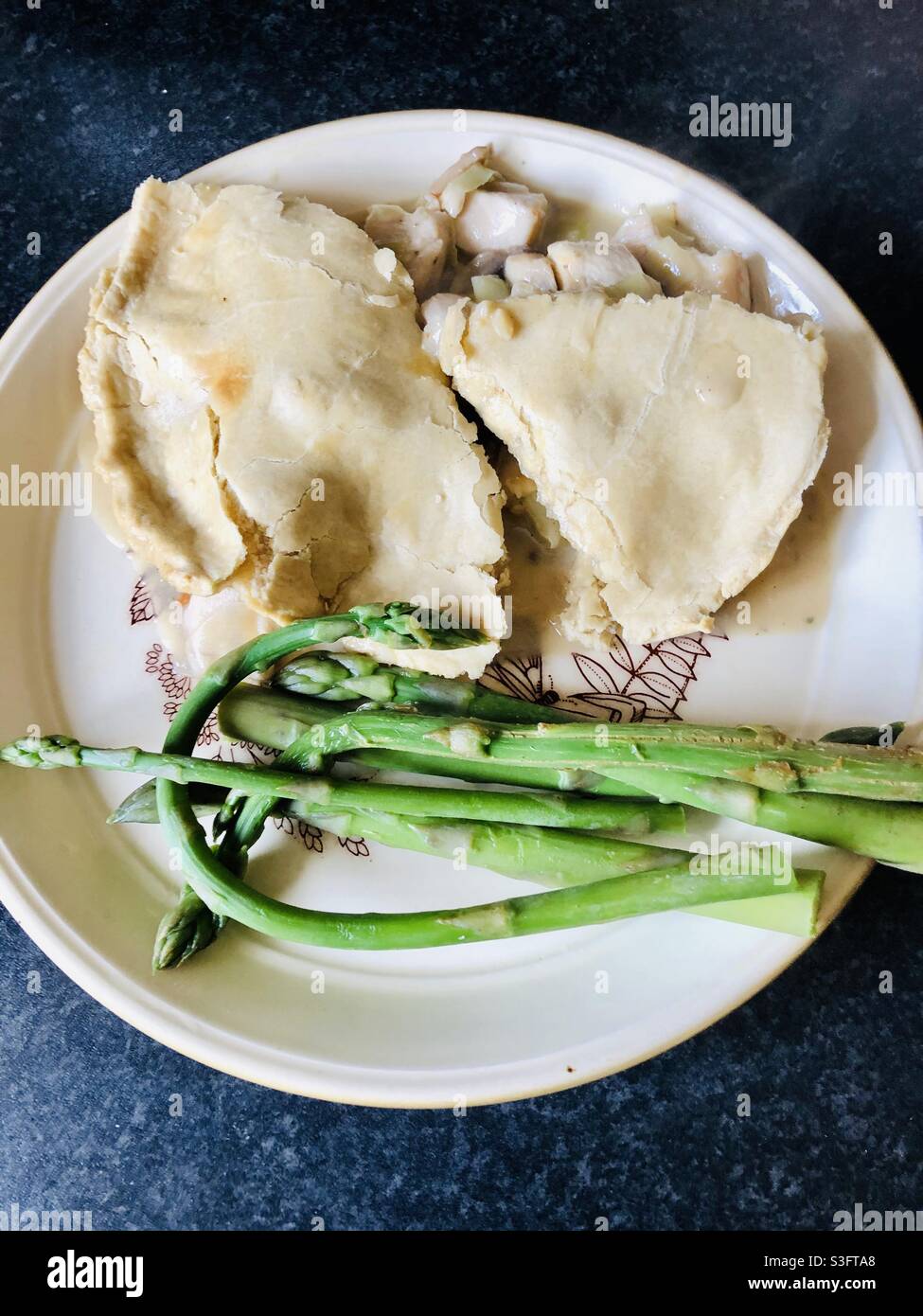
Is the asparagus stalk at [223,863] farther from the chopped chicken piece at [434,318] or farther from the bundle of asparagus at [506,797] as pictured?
the chopped chicken piece at [434,318]

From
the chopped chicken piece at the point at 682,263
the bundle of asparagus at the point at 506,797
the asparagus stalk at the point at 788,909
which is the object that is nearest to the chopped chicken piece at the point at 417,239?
the chopped chicken piece at the point at 682,263

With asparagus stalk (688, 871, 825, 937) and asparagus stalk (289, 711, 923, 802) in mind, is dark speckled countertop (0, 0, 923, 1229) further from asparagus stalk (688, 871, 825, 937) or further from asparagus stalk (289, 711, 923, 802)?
asparagus stalk (289, 711, 923, 802)

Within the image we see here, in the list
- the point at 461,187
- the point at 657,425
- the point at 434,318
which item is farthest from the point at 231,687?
the point at 461,187

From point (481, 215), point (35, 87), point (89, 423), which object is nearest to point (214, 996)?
point (89, 423)

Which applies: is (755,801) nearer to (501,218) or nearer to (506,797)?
(506,797)

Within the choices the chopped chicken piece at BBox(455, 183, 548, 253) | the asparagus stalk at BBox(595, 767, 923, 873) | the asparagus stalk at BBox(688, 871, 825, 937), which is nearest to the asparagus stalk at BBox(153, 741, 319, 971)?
the asparagus stalk at BBox(595, 767, 923, 873)
